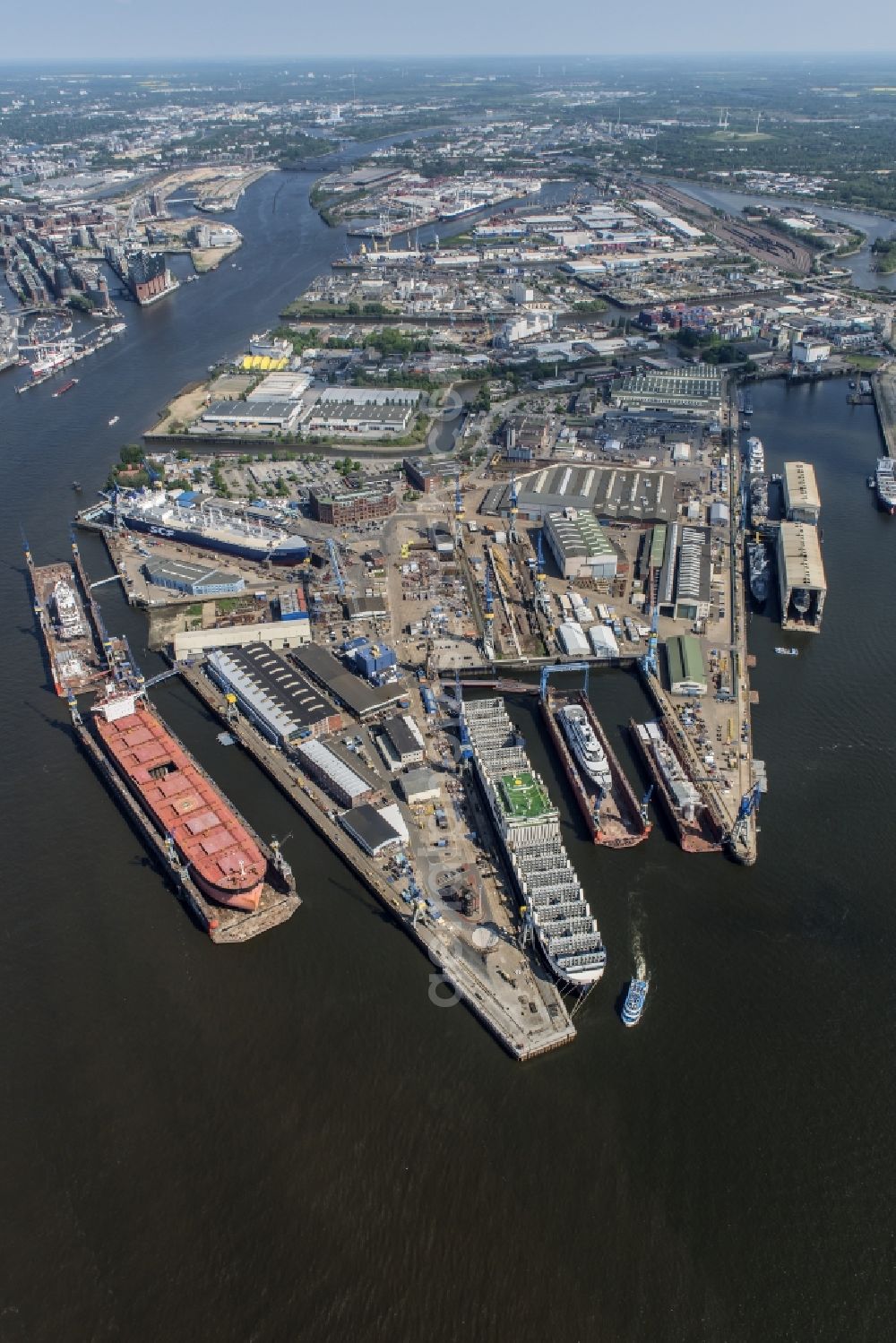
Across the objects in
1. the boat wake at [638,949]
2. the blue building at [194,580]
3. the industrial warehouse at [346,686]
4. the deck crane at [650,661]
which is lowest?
the boat wake at [638,949]

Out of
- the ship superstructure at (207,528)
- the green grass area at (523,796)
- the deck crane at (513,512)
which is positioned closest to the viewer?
the green grass area at (523,796)

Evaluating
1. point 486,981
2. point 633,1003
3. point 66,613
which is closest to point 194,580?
point 66,613

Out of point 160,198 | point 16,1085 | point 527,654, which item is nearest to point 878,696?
point 527,654

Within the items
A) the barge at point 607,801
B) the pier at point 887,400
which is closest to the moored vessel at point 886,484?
the pier at point 887,400

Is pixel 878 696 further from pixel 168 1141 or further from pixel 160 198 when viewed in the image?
pixel 160 198

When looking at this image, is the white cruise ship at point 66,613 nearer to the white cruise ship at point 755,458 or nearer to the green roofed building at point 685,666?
the green roofed building at point 685,666

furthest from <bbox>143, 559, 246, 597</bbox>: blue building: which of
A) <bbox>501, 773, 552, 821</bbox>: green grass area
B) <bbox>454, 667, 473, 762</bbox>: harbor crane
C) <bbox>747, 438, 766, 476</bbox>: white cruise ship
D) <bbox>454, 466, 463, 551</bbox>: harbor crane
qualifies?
<bbox>747, 438, 766, 476</bbox>: white cruise ship

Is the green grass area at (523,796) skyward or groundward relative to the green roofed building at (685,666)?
skyward

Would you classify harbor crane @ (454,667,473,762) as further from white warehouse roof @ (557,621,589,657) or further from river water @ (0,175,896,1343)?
white warehouse roof @ (557,621,589,657)
